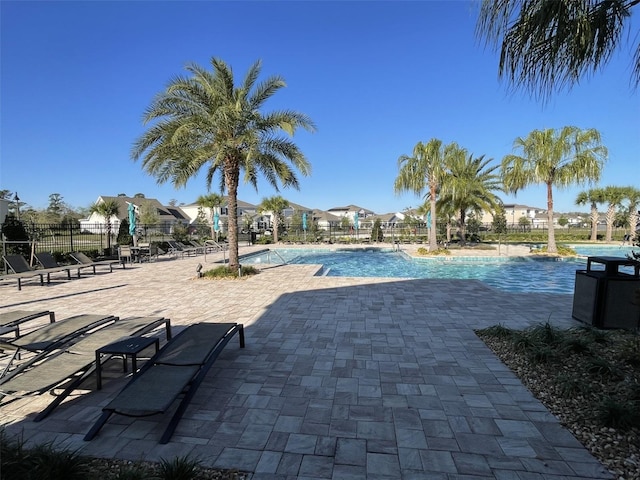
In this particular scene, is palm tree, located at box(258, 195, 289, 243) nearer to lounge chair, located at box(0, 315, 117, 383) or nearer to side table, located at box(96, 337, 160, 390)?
lounge chair, located at box(0, 315, 117, 383)

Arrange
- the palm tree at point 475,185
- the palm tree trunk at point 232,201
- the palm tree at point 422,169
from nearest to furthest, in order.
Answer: the palm tree trunk at point 232,201, the palm tree at point 422,169, the palm tree at point 475,185

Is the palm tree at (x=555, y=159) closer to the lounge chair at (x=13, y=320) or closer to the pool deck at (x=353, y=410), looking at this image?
the pool deck at (x=353, y=410)

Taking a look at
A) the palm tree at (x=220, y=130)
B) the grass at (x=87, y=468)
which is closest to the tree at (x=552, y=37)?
the grass at (x=87, y=468)

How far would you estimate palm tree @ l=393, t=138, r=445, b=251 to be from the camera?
1691 cm

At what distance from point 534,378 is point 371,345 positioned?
194 centimetres

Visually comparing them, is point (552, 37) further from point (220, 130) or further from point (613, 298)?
point (220, 130)

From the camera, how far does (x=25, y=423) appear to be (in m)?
2.88

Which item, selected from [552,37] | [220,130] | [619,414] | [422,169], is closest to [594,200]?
[422,169]

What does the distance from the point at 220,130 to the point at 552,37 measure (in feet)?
30.5

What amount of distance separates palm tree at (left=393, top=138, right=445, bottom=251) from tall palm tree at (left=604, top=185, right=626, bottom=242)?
65.2 ft

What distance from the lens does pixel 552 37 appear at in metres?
2.26

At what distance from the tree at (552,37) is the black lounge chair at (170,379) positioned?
3672mm

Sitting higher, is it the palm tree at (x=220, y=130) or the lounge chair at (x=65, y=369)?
the palm tree at (x=220, y=130)

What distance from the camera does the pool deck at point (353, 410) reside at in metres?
2.38
